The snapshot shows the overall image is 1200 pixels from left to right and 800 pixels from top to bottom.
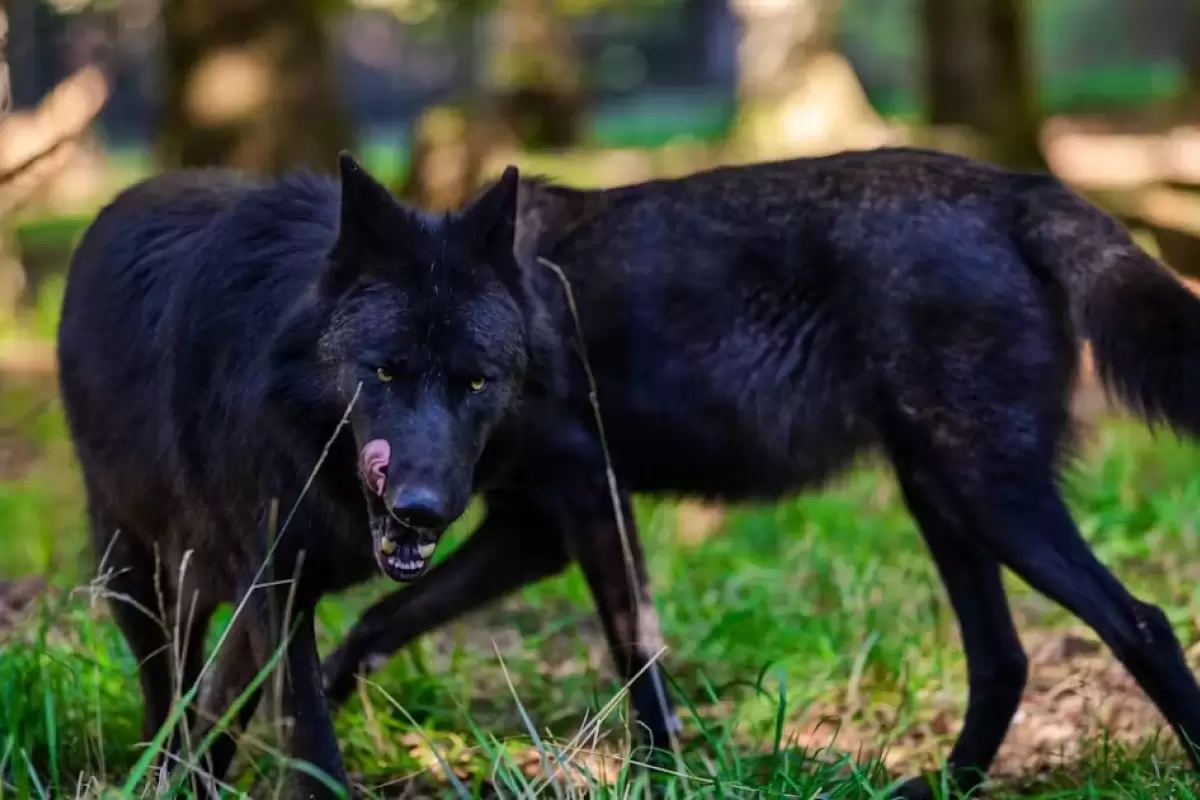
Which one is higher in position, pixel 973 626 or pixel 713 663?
pixel 973 626

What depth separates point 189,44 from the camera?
823 cm

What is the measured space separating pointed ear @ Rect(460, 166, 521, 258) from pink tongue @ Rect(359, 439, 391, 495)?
0.57 m

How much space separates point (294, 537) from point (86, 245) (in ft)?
4.10

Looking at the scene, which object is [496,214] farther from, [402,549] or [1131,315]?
[1131,315]

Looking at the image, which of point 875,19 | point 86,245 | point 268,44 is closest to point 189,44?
point 268,44

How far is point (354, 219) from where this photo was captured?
298 centimetres

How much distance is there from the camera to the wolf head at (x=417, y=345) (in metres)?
2.76

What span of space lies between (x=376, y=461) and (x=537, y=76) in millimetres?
18762

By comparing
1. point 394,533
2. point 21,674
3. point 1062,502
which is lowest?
point 21,674

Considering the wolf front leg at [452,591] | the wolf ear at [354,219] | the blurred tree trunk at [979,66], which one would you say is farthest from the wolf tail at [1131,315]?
the blurred tree trunk at [979,66]

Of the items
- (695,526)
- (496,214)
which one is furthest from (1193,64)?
(496,214)

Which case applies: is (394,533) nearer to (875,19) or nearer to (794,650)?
(794,650)

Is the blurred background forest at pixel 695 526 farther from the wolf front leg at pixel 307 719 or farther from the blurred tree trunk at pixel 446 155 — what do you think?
the wolf front leg at pixel 307 719

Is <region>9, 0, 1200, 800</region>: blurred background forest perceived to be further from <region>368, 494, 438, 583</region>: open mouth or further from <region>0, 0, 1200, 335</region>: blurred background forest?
<region>368, 494, 438, 583</region>: open mouth
